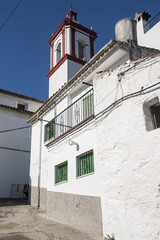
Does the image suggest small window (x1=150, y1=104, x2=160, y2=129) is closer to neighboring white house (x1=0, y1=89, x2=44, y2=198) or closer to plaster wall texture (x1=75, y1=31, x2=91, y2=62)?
plaster wall texture (x1=75, y1=31, x2=91, y2=62)

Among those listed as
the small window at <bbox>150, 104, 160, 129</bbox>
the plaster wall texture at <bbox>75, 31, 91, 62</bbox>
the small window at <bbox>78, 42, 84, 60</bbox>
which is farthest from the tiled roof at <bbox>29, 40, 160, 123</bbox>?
the small window at <bbox>78, 42, 84, 60</bbox>

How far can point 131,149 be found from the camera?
5.23m

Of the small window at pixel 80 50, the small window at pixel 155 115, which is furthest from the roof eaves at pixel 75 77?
the small window at pixel 80 50

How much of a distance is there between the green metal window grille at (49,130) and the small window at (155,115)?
260 inches

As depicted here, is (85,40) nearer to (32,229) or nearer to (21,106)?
(21,106)

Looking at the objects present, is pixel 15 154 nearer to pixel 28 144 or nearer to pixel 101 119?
pixel 28 144

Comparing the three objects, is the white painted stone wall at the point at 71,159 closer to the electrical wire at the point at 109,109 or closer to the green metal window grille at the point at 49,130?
the electrical wire at the point at 109,109

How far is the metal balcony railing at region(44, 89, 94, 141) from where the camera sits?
29.5ft

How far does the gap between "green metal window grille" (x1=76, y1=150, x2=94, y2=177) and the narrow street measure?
67.8 inches

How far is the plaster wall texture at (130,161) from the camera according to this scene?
15.3ft

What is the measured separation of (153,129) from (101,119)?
1736 mm

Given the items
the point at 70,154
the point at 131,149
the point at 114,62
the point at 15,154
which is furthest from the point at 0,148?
the point at 131,149

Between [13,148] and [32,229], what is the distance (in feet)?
34.2

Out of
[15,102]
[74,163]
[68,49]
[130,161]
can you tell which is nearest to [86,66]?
[74,163]
